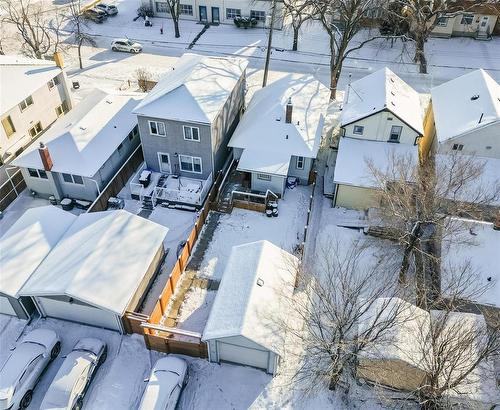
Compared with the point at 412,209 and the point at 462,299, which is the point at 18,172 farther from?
the point at 462,299

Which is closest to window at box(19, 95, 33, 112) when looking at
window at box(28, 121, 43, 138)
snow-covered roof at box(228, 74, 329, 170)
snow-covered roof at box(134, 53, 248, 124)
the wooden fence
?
window at box(28, 121, 43, 138)

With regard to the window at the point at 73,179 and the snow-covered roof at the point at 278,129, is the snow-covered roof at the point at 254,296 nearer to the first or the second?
the snow-covered roof at the point at 278,129

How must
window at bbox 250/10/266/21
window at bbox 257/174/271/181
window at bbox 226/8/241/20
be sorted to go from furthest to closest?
window at bbox 226/8/241/20 < window at bbox 250/10/266/21 < window at bbox 257/174/271/181

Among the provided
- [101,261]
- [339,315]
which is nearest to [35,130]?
[101,261]

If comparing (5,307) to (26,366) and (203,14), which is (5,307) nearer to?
(26,366)

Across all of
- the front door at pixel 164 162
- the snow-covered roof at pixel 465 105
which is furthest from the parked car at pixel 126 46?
the snow-covered roof at pixel 465 105

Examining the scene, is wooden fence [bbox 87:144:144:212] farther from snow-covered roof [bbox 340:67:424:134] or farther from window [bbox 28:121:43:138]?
snow-covered roof [bbox 340:67:424:134]
